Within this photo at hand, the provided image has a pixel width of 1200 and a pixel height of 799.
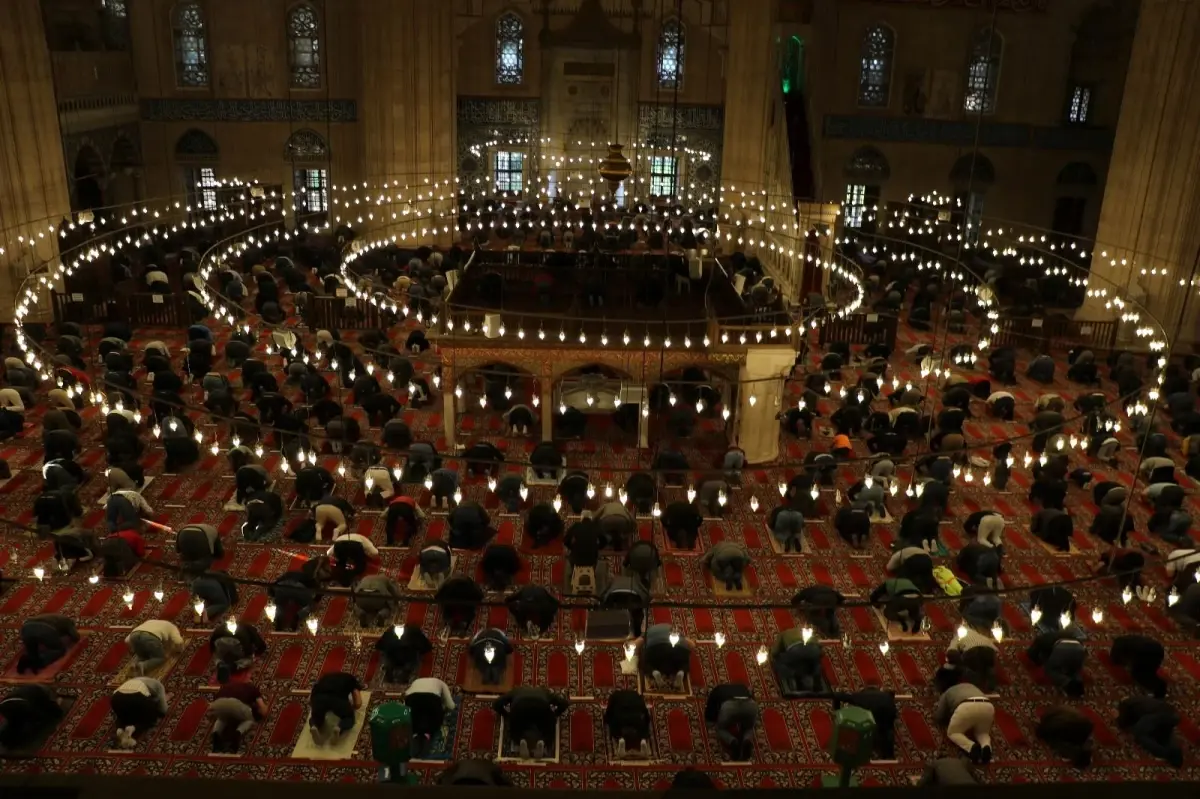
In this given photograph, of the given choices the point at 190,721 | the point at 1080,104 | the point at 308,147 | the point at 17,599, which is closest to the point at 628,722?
the point at 190,721

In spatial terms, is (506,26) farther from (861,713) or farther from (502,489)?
(861,713)

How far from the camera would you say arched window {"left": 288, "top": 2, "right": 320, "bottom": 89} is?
930 inches

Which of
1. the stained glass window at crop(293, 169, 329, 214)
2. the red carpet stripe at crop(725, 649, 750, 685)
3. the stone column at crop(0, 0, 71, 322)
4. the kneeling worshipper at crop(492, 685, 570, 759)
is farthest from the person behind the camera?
the stained glass window at crop(293, 169, 329, 214)

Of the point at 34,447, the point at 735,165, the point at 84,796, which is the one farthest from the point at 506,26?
the point at 84,796

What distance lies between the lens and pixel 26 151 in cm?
1664

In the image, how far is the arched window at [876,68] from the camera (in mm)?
24125

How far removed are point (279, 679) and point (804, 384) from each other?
7913 millimetres

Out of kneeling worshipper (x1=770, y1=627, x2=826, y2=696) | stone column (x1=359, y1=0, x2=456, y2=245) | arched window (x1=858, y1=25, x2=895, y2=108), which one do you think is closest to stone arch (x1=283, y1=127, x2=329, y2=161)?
stone column (x1=359, y1=0, x2=456, y2=245)

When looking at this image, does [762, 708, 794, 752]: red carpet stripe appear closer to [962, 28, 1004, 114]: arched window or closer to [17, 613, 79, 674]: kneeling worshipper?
[17, 613, 79, 674]: kneeling worshipper

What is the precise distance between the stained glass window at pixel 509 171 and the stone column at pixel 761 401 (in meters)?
15.3

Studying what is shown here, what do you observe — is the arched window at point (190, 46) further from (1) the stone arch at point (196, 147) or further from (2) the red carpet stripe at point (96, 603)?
(2) the red carpet stripe at point (96, 603)

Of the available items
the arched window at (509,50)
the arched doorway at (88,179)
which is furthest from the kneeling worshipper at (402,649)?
the arched window at (509,50)

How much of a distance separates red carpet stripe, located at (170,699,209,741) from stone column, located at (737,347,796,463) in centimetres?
647

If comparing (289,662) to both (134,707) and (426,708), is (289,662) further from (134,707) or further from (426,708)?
(426,708)
